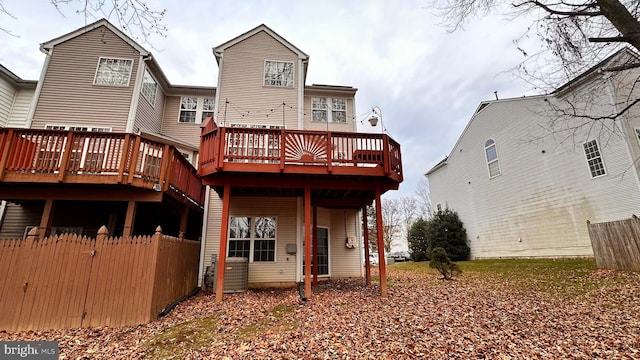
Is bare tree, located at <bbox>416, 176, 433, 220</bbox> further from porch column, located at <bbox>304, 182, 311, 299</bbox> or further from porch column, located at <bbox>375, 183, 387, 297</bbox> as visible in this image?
porch column, located at <bbox>304, 182, 311, 299</bbox>

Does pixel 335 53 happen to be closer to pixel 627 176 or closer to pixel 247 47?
pixel 247 47

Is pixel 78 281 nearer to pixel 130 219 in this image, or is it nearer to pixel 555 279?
pixel 130 219

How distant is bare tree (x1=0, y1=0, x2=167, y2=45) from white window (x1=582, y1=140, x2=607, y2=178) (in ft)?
53.3

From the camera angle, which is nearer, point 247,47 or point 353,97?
point 247,47

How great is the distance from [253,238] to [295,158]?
13.9 feet

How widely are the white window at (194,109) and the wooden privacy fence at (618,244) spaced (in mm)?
15974

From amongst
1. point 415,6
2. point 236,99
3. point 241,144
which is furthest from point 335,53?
point 241,144

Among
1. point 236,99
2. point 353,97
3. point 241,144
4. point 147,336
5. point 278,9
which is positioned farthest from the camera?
point 353,97

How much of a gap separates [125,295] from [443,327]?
629cm

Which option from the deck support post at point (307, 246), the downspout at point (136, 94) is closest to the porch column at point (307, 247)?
the deck support post at point (307, 246)

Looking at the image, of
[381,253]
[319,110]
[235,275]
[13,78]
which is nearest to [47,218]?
[235,275]

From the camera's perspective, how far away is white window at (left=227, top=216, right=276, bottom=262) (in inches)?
403

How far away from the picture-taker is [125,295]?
5711 mm

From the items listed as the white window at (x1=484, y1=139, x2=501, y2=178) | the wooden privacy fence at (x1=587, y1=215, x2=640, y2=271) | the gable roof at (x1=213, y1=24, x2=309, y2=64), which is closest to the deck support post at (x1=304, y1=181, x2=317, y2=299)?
the gable roof at (x1=213, y1=24, x2=309, y2=64)
